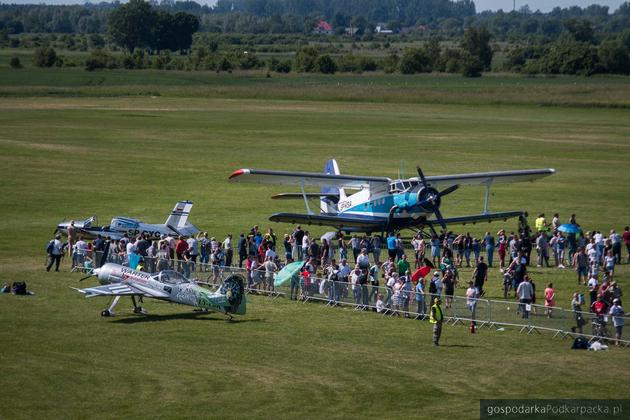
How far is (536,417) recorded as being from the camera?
19562 mm

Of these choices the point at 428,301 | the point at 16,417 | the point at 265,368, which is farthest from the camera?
the point at 428,301

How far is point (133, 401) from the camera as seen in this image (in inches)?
798

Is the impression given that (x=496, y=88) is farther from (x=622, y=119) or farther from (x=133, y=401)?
(x=133, y=401)

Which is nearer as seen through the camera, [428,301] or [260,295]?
[428,301]

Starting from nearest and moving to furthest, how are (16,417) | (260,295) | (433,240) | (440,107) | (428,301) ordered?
(16,417) < (428,301) < (260,295) < (433,240) < (440,107)

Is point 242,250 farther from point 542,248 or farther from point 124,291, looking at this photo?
point 542,248

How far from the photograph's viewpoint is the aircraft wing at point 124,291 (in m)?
26.7

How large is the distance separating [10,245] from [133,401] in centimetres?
1982

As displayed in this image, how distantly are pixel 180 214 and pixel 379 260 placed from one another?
7.74m

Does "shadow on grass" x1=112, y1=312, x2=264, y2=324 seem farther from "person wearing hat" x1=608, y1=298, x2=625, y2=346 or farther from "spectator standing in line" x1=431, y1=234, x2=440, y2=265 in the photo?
"spectator standing in line" x1=431, y1=234, x2=440, y2=265

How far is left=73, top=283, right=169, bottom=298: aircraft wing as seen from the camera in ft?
87.7

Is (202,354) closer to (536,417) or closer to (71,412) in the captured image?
(71,412)

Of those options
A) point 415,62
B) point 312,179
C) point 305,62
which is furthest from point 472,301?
point 305,62

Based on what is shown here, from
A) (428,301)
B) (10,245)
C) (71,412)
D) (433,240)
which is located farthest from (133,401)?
(10,245)
